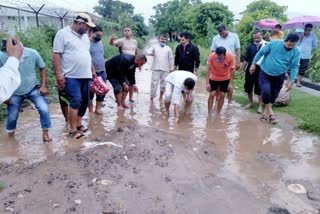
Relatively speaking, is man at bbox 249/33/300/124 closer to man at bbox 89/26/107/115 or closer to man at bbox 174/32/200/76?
man at bbox 174/32/200/76

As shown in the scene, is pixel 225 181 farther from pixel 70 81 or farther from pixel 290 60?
pixel 290 60

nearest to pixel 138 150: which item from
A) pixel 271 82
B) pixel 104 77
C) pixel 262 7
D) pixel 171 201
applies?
pixel 171 201

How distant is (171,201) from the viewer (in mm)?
3184

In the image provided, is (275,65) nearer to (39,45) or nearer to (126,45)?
(126,45)

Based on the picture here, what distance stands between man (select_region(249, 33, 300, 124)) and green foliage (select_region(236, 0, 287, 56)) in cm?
868

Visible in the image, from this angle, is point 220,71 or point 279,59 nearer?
point 279,59

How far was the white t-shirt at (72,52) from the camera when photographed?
463 centimetres

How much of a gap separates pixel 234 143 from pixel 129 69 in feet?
8.80

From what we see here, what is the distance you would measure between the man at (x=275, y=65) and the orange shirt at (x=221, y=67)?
473 mm

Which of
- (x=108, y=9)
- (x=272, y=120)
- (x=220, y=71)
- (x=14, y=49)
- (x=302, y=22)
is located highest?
(x=108, y=9)

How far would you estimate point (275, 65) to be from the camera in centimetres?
605

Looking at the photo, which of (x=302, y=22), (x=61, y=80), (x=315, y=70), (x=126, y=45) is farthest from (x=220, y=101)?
(x=302, y=22)

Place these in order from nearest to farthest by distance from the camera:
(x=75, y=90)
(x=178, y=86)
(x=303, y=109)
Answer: (x=75, y=90) < (x=178, y=86) < (x=303, y=109)

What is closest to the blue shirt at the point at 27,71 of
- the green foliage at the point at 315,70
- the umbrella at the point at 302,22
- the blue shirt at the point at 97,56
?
the blue shirt at the point at 97,56
